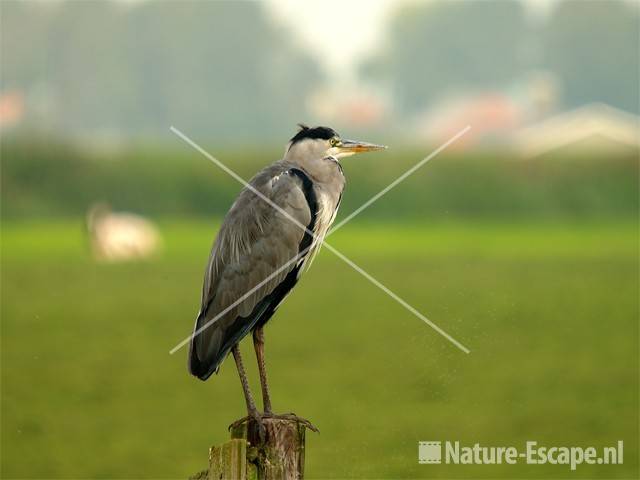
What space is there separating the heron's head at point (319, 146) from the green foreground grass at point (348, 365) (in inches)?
52.6

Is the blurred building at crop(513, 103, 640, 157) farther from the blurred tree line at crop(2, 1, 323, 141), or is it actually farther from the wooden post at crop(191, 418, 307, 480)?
the wooden post at crop(191, 418, 307, 480)

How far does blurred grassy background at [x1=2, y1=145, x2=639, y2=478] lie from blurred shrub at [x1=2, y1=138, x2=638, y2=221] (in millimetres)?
189

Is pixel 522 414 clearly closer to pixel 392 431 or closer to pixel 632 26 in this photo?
pixel 392 431

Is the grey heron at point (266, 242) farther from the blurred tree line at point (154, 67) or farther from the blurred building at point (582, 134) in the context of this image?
the blurred tree line at point (154, 67)

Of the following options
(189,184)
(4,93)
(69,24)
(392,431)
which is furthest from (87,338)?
(69,24)

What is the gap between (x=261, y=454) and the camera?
12.2 ft

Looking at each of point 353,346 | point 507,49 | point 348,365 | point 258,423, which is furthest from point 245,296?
point 507,49

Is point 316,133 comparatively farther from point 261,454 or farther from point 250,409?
point 261,454

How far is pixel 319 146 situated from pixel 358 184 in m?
30.9

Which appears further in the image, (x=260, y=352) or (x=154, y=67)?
(x=154, y=67)

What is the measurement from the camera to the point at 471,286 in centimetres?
2152

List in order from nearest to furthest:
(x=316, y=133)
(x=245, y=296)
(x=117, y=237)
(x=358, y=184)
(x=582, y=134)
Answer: (x=245, y=296) → (x=316, y=133) → (x=117, y=237) → (x=358, y=184) → (x=582, y=134)

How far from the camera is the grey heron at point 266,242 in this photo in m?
4.36

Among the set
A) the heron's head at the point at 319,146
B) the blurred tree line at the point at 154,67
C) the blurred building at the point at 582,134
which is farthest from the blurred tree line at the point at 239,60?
the heron's head at the point at 319,146
